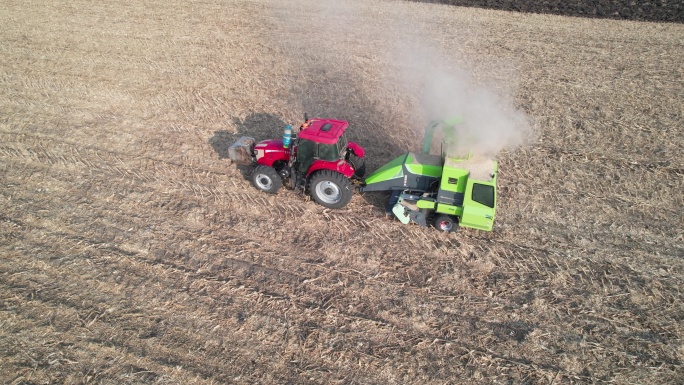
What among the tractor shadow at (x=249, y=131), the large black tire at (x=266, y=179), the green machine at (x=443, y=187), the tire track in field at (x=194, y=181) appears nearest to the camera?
the green machine at (x=443, y=187)

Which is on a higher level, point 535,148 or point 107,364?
point 535,148

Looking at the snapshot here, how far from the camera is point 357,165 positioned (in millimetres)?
8016

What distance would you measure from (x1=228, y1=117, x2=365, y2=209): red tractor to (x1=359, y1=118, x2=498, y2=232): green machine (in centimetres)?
59

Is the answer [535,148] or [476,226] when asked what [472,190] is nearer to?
[476,226]

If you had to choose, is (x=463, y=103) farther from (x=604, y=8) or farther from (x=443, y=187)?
(x=604, y=8)

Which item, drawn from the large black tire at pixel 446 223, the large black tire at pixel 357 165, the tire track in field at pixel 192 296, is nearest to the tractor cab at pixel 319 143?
the large black tire at pixel 357 165

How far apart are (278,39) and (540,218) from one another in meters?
12.1

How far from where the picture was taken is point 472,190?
21.5 ft

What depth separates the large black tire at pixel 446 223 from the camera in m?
6.87

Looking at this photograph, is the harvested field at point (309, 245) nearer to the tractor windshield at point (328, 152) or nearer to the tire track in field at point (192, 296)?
the tire track in field at point (192, 296)

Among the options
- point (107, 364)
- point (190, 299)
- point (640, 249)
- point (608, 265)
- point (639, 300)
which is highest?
point (640, 249)

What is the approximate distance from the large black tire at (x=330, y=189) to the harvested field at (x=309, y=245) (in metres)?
0.33

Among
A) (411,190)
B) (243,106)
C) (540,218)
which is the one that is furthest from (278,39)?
(540,218)

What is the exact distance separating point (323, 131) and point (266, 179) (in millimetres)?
1434
